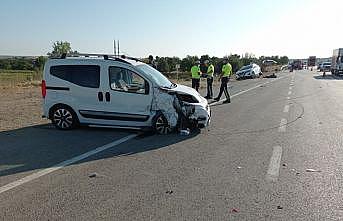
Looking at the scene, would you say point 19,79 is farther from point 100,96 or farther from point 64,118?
point 100,96

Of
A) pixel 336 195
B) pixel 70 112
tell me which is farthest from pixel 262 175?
pixel 70 112

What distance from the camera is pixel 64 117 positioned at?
31.4ft

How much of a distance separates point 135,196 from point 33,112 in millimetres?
9946

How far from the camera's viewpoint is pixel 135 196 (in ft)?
15.8

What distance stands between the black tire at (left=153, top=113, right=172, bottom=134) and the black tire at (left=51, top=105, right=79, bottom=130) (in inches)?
82.6

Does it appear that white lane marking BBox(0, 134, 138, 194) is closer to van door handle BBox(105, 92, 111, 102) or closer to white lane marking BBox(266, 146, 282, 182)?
van door handle BBox(105, 92, 111, 102)

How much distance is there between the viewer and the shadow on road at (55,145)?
6.54m

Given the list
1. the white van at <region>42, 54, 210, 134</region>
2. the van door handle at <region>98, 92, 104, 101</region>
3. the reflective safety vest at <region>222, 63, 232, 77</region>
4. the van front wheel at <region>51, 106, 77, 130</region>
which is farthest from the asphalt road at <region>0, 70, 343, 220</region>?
the reflective safety vest at <region>222, 63, 232, 77</region>

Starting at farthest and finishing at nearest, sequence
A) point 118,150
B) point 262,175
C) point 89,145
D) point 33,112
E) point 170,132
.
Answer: point 33,112, point 170,132, point 89,145, point 118,150, point 262,175

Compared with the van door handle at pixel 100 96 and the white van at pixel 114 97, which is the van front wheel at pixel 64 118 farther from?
the van door handle at pixel 100 96

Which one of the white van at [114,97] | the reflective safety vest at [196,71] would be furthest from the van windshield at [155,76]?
the reflective safety vest at [196,71]

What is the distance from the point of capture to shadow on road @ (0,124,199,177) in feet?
21.5

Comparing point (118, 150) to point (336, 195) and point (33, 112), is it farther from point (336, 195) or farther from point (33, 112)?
point (33, 112)

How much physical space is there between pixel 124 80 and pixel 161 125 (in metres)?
1.45
